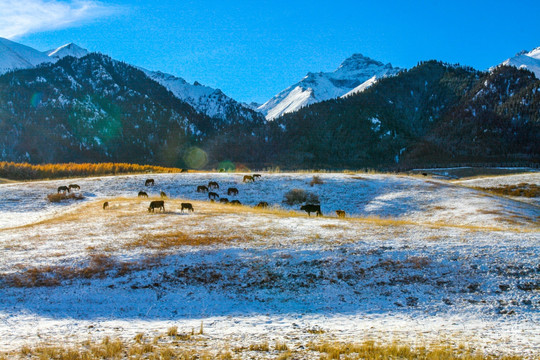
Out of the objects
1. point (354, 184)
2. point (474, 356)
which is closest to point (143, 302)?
point (474, 356)

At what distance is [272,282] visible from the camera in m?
14.0

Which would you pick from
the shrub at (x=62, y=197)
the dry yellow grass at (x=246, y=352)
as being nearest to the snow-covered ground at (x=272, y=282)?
the dry yellow grass at (x=246, y=352)

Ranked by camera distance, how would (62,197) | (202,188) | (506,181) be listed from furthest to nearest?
1. (506,181)
2. (202,188)
3. (62,197)

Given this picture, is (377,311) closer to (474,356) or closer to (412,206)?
(474,356)

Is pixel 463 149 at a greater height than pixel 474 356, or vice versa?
pixel 463 149

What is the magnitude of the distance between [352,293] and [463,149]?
19997 cm

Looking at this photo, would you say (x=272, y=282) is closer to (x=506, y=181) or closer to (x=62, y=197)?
(x=62, y=197)

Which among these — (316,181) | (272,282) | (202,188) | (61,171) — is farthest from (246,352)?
(61,171)

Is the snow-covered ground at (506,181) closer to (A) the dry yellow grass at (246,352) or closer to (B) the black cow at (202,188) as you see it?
(B) the black cow at (202,188)

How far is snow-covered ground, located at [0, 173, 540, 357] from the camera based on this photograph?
34.0ft

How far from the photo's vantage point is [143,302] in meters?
12.6

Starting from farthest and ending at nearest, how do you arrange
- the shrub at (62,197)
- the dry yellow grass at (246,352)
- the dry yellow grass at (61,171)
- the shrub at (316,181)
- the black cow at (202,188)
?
the dry yellow grass at (61,171) < the shrub at (316,181) < the black cow at (202,188) < the shrub at (62,197) < the dry yellow grass at (246,352)

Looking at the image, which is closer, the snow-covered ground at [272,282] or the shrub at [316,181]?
the snow-covered ground at [272,282]

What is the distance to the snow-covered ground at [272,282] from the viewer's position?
34.0ft
